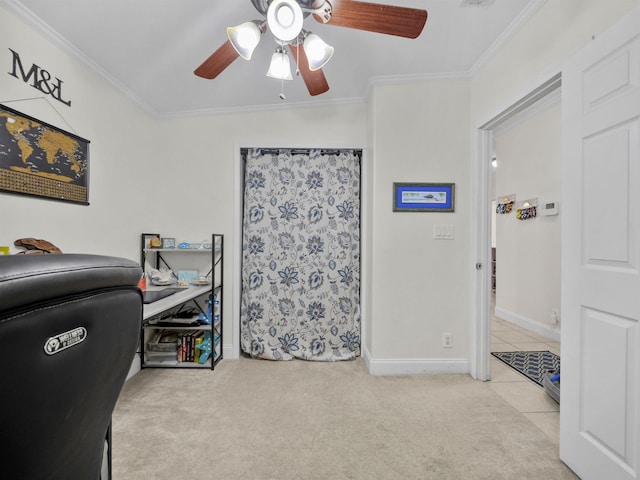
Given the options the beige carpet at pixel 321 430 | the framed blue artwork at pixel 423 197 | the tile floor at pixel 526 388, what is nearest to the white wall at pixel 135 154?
the framed blue artwork at pixel 423 197

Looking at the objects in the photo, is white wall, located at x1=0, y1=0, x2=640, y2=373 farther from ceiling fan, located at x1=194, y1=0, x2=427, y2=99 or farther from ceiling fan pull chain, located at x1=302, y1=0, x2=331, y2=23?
ceiling fan pull chain, located at x1=302, y1=0, x2=331, y2=23

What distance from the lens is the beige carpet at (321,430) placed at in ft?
5.09

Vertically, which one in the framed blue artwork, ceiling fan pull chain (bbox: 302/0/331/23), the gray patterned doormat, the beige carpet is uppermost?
ceiling fan pull chain (bbox: 302/0/331/23)

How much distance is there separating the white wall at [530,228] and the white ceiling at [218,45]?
1.95m

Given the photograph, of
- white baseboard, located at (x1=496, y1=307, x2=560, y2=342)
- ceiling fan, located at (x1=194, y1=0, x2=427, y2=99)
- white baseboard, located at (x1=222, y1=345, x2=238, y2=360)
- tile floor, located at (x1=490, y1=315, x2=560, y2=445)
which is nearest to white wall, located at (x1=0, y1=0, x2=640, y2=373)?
white baseboard, located at (x1=222, y1=345, x2=238, y2=360)

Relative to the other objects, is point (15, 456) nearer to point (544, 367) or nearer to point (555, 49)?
point (555, 49)

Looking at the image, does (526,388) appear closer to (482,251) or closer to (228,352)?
(482,251)

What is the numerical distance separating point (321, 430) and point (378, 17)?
2.13m

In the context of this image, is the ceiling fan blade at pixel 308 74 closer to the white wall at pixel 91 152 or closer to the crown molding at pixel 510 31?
the crown molding at pixel 510 31

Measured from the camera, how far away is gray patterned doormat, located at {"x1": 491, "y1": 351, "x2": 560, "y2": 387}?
2648 mm

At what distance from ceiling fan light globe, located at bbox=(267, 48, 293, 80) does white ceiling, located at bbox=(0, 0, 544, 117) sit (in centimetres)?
37

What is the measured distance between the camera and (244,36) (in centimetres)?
144

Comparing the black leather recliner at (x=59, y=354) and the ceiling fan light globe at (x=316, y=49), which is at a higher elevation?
the ceiling fan light globe at (x=316, y=49)

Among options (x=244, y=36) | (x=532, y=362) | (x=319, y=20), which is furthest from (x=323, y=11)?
(x=532, y=362)
